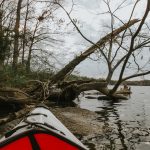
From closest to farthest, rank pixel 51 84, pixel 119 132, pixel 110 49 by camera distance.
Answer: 1. pixel 119 132
2. pixel 110 49
3. pixel 51 84

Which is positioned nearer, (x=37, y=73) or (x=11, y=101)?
(x=11, y=101)

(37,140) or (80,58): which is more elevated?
(80,58)

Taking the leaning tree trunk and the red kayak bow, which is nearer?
the red kayak bow

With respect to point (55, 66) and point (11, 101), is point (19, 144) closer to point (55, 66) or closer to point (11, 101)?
point (11, 101)

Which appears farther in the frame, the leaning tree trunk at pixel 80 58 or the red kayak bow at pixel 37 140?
the leaning tree trunk at pixel 80 58

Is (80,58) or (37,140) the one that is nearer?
(37,140)

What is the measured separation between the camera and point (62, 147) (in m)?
4.43

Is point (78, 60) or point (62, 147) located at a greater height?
point (78, 60)

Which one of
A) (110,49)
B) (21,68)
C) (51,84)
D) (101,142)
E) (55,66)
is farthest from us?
(21,68)

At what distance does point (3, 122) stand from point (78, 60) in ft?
→ 27.1

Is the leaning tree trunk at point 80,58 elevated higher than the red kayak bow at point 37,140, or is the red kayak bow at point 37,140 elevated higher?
the leaning tree trunk at point 80,58

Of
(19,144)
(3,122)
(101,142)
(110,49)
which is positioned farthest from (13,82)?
(19,144)

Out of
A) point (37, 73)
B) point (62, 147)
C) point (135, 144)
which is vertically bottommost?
point (135, 144)

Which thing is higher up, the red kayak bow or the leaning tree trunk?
the leaning tree trunk
